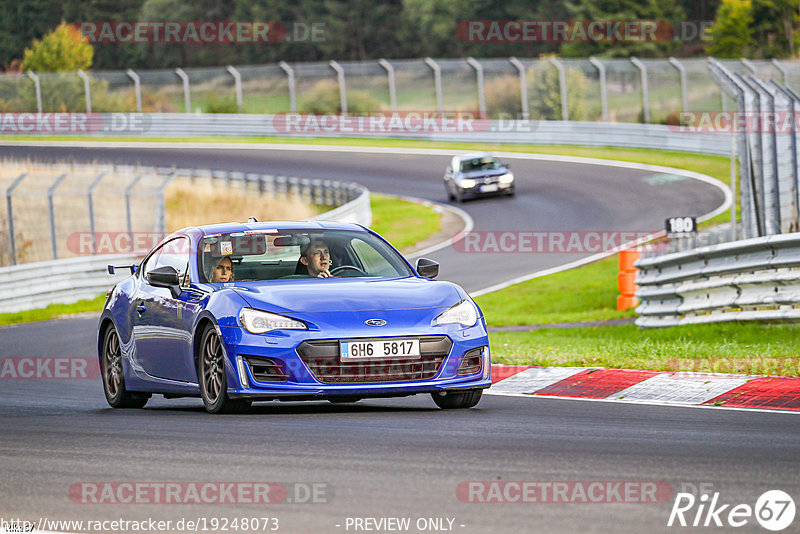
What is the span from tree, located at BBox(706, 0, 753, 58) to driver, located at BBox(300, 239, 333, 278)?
65.0 meters

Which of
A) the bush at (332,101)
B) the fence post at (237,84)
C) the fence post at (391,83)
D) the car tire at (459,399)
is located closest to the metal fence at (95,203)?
the fence post at (237,84)

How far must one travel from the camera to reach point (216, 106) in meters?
59.5

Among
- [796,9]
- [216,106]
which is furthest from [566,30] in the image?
[216,106]

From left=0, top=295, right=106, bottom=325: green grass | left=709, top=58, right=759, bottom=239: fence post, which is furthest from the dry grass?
left=709, top=58, right=759, bottom=239: fence post

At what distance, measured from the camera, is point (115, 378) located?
1079 centimetres

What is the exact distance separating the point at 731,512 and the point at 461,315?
4.06m

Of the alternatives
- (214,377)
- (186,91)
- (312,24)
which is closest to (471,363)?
(214,377)

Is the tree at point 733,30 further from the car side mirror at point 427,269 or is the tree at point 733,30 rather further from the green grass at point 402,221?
the car side mirror at point 427,269

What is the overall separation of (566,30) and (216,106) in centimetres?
3107

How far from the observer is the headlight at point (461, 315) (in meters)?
8.95

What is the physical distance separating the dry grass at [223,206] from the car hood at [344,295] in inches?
1044

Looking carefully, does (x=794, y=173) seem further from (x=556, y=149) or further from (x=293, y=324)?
(x=556, y=149)

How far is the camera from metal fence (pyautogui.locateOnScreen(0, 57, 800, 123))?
159 feet

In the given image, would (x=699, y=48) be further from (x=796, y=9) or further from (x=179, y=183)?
(x=179, y=183)
